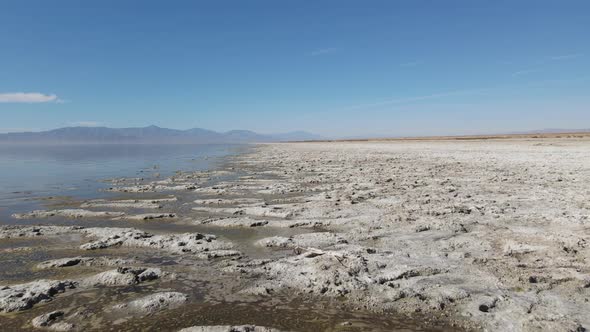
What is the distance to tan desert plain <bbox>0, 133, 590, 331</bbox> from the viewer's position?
14.1ft

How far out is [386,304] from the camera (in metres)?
4.57

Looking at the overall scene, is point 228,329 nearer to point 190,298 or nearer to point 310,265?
point 190,298

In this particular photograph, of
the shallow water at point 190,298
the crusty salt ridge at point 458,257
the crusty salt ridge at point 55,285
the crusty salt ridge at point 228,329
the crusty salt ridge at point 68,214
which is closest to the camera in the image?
the crusty salt ridge at point 228,329

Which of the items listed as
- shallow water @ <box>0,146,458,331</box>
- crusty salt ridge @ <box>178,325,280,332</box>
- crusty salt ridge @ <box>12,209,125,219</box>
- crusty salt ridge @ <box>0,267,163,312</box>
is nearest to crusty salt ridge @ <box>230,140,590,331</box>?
shallow water @ <box>0,146,458,331</box>

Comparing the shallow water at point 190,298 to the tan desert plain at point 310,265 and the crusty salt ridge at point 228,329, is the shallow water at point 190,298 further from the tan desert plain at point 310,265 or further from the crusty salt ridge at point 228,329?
the crusty salt ridge at point 228,329

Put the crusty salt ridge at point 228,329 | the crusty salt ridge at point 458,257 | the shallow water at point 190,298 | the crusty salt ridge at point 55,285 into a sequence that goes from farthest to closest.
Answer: the crusty salt ridge at point 55,285
the crusty salt ridge at point 458,257
the shallow water at point 190,298
the crusty salt ridge at point 228,329

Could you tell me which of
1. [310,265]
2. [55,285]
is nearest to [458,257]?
[310,265]

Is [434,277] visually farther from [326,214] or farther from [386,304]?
[326,214]

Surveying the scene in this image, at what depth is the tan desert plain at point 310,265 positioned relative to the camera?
4285 mm

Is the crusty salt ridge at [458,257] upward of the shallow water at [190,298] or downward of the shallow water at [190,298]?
upward

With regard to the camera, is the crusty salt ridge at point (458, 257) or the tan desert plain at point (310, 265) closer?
the tan desert plain at point (310, 265)

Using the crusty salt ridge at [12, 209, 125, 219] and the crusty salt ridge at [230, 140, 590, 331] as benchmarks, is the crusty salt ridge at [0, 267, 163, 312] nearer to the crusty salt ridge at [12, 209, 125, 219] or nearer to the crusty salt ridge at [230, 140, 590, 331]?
the crusty salt ridge at [230, 140, 590, 331]

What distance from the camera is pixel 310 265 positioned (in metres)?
5.80

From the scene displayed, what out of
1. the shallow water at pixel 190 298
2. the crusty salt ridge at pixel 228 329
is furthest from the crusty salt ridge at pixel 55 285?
the crusty salt ridge at pixel 228 329
